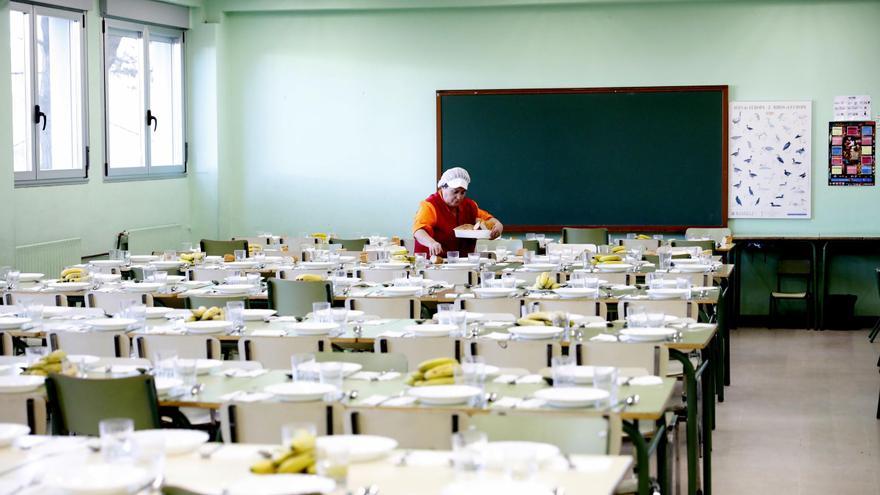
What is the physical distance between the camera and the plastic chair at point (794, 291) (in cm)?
1333

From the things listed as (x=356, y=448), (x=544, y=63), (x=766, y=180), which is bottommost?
(x=356, y=448)

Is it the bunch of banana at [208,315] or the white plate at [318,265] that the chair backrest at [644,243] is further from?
the bunch of banana at [208,315]

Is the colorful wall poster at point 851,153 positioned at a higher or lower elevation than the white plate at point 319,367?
higher

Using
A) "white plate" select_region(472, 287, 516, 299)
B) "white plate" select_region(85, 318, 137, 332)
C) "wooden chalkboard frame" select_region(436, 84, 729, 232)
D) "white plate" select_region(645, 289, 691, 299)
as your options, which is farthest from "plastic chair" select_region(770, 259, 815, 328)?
"white plate" select_region(85, 318, 137, 332)

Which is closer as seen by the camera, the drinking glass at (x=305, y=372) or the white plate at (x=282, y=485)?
the white plate at (x=282, y=485)

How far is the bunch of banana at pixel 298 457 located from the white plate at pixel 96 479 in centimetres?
34

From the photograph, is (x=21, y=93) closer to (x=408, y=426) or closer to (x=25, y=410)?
(x=25, y=410)

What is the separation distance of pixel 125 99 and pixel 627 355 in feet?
29.4

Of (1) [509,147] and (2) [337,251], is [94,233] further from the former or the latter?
(1) [509,147]

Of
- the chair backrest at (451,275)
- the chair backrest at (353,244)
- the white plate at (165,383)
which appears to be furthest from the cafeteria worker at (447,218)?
the white plate at (165,383)

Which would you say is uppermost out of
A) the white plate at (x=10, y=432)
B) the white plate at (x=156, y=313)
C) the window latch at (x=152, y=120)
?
the window latch at (x=152, y=120)

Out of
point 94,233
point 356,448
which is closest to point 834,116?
point 94,233

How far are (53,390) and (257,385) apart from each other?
0.75 metres

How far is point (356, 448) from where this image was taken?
3820 mm
